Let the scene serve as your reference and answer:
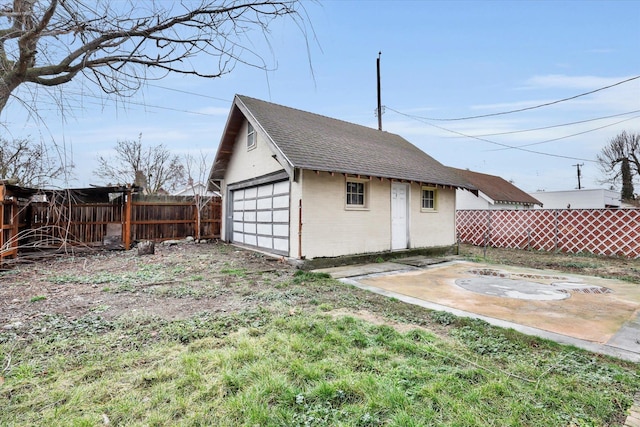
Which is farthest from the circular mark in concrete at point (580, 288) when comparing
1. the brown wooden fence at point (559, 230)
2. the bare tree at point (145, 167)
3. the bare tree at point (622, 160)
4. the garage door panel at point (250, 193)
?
the bare tree at point (622, 160)

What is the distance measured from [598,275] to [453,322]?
20.0 feet

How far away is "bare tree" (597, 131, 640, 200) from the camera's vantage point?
27.5 m

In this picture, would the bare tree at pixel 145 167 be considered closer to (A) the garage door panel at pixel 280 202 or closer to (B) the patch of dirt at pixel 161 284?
(B) the patch of dirt at pixel 161 284

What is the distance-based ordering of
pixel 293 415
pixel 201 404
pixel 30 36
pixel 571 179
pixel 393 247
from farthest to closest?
pixel 571 179 → pixel 393 247 → pixel 201 404 → pixel 293 415 → pixel 30 36

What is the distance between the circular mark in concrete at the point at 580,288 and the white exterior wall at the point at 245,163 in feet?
22.6

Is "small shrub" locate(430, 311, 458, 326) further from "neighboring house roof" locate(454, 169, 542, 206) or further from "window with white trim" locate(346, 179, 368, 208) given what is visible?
"neighboring house roof" locate(454, 169, 542, 206)

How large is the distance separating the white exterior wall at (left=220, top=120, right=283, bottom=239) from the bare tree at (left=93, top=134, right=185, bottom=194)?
11.4 metres

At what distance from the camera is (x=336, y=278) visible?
6.70 m

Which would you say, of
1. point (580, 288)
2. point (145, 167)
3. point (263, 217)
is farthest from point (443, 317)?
point (145, 167)

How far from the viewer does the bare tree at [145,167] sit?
20.9 m

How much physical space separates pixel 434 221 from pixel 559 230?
5.26m

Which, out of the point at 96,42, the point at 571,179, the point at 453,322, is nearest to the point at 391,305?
the point at 453,322

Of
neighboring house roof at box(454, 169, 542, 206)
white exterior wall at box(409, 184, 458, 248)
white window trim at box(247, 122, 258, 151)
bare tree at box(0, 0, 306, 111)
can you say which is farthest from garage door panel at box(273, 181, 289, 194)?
neighboring house roof at box(454, 169, 542, 206)

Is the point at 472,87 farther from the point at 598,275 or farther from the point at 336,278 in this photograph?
the point at 336,278
